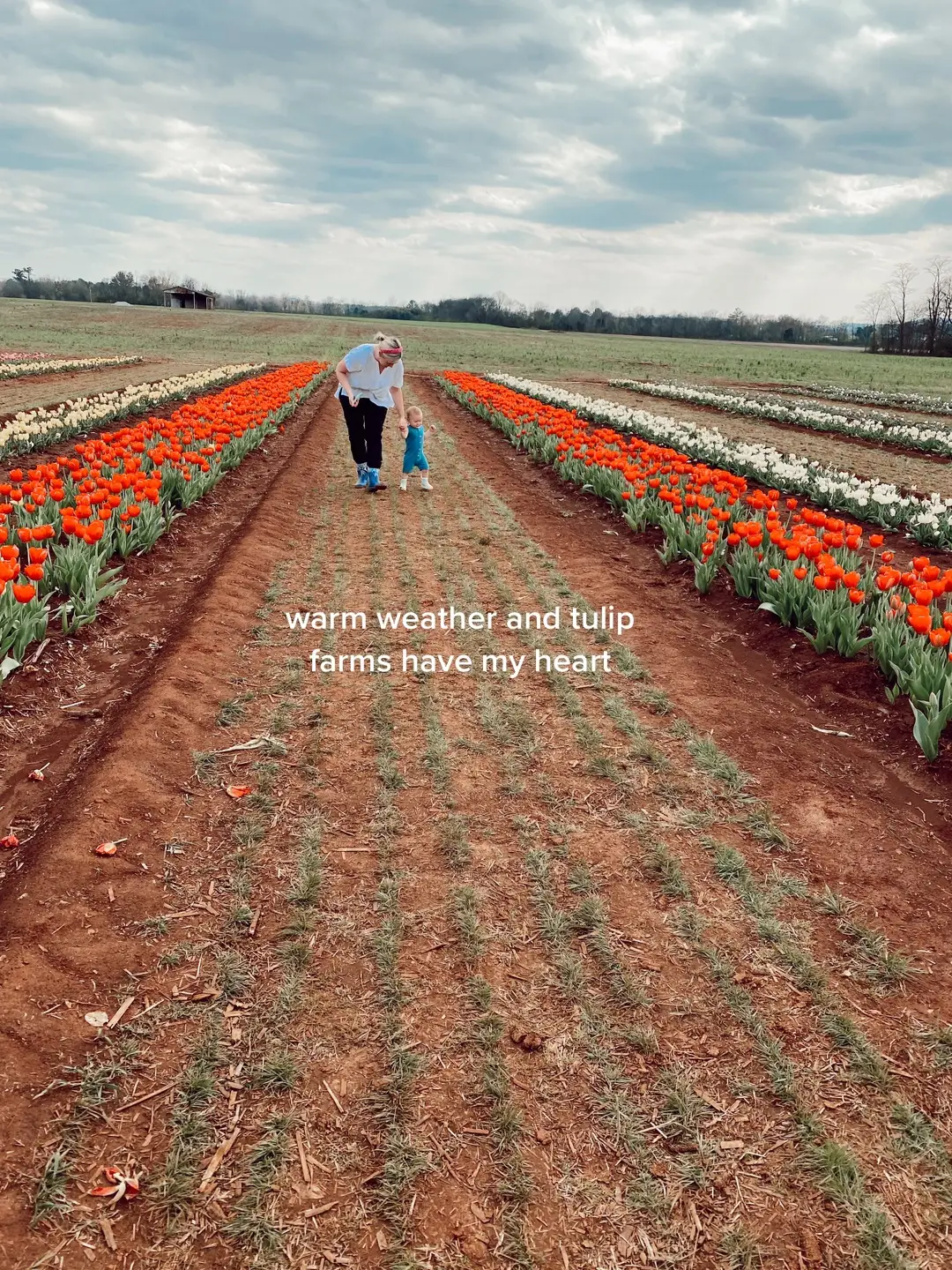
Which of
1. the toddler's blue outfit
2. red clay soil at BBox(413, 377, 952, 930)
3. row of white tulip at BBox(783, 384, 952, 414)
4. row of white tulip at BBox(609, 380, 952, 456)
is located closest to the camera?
red clay soil at BBox(413, 377, 952, 930)

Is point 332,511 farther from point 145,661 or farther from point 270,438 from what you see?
point 270,438

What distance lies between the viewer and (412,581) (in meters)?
7.91

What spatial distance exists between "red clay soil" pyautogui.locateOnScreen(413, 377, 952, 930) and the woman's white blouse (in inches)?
142

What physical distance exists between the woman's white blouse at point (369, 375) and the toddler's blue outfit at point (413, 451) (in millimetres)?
1000

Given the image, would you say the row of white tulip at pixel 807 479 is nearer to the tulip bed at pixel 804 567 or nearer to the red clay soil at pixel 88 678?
the tulip bed at pixel 804 567

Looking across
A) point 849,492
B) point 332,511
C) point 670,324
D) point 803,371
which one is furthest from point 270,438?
point 670,324

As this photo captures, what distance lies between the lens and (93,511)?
25.7 feet

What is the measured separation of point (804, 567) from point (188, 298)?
113 meters

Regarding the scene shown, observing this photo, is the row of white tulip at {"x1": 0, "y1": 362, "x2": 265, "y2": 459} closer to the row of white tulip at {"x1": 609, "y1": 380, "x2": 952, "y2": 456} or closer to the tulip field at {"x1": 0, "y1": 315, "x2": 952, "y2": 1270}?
the tulip field at {"x1": 0, "y1": 315, "x2": 952, "y2": 1270}

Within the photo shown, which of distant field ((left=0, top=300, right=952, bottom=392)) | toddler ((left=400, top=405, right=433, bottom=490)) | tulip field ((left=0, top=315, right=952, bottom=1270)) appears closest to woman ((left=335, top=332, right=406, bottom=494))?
toddler ((left=400, top=405, right=433, bottom=490))

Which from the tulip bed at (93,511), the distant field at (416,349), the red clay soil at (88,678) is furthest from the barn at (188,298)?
the red clay soil at (88,678)

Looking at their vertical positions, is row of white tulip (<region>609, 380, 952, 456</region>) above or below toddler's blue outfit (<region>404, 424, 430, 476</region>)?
above

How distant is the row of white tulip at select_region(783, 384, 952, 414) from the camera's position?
30050 mm

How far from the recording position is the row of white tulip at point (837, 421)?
18.0 m
